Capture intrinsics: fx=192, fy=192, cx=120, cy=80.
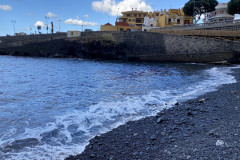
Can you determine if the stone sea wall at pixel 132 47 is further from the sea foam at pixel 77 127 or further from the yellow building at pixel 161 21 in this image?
the sea foam at pixel 77 127

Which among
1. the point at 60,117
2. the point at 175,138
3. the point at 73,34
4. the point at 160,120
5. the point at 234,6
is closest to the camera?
the point at 175,138

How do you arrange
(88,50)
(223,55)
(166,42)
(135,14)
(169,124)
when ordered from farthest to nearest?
(135,14), (88,50), (166,42), (223,55), (169,124)

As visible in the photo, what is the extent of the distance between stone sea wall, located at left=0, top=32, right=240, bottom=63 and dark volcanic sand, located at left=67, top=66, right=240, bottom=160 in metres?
32.4

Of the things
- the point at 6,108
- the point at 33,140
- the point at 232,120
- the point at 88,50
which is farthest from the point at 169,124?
the point at 88,50

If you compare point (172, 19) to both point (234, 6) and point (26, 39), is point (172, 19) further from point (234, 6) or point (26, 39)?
point (26, 39)

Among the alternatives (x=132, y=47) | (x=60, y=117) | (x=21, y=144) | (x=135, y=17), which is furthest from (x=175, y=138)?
(x=135, y=17)

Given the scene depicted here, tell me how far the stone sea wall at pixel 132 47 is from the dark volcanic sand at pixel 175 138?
32.4 metres

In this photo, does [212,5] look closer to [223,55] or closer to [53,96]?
[223,55]

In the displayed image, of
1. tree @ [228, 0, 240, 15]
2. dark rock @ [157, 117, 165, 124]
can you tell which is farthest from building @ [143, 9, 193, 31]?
dark rock @ [157, 117, 165, 124]

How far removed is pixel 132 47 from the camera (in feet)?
158

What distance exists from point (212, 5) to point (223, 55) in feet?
136

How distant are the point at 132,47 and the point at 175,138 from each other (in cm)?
4358

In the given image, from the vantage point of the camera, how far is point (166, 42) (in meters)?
43.8

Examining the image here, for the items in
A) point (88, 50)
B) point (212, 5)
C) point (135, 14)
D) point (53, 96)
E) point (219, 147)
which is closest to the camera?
point (219, 147)
